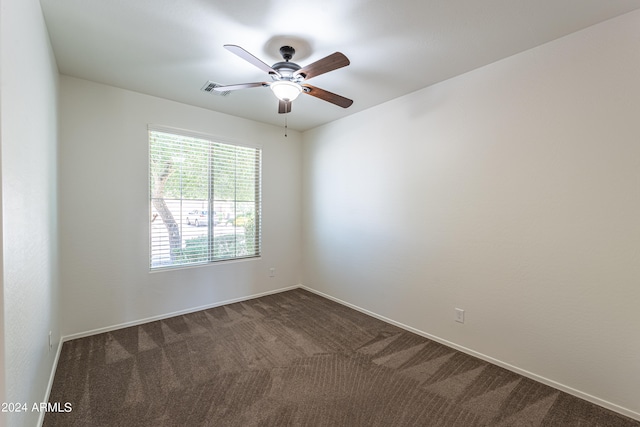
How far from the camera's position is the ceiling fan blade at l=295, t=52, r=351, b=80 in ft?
6.02

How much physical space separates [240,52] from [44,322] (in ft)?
7.36

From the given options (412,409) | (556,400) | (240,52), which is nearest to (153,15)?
(240,52)

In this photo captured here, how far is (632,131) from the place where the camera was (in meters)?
1.80

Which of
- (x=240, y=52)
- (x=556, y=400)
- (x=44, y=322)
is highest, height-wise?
(x=240, y=52)

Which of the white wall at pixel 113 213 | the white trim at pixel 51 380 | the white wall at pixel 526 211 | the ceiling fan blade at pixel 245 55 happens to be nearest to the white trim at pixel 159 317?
the white wall at pixel 113 213

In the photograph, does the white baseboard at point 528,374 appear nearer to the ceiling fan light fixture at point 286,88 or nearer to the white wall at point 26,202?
the ceiling fan light fixture at point 286,88

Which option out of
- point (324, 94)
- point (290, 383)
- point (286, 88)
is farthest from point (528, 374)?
point (286, 88)

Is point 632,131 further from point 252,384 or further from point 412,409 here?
point 252,384

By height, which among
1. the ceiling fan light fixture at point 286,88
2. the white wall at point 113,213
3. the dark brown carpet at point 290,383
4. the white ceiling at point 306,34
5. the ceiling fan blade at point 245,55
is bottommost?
the dark brown carpet at point 290,383

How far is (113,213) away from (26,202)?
1654 mm

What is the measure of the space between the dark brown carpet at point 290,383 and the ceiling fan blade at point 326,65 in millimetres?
2317

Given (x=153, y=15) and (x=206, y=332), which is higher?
(x=153, y=15)

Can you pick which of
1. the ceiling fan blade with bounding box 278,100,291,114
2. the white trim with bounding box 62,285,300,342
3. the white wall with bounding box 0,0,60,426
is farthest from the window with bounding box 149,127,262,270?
the ceiling fan blade with bounding box 278,100,291,114

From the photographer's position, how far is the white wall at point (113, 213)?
2764 mm
